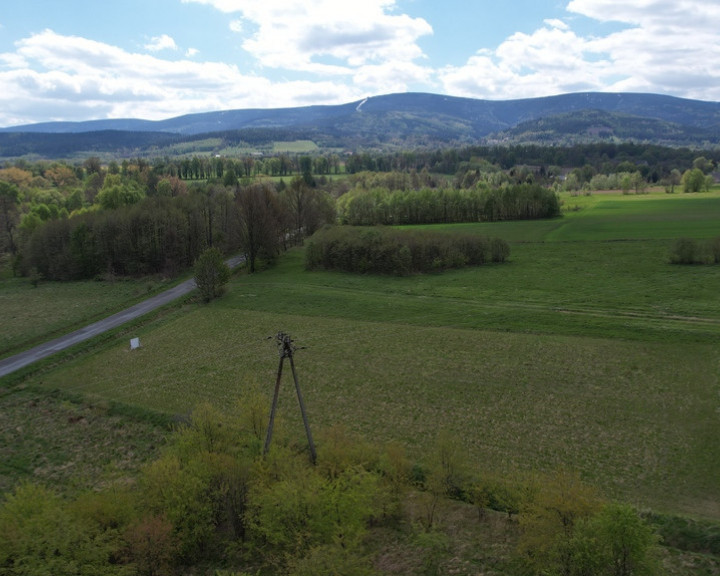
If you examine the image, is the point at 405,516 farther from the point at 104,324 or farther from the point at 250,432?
the point at 104,324

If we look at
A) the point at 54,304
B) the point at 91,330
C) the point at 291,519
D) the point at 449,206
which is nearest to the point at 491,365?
the point at 291,519

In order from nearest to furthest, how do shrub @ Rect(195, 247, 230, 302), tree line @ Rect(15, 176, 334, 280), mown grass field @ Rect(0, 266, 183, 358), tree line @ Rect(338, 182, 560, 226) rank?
mown grass field @ Rect(0, 266, 183, 358)
shrub @ Rect(195, 247, 230, 302)
tree line @ Rect(15, 176, 334, 280)
tree line @ Rect(338, 182, 560, 226)

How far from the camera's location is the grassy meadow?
2789cm

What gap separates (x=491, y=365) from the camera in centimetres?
3984

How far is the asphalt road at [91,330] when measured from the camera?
43.5 m

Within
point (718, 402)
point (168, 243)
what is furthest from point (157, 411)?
point (168, 243)

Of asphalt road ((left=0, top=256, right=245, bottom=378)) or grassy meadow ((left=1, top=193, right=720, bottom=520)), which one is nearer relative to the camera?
grassy meadow ((left=1, top=193, right=720, bottom=520))

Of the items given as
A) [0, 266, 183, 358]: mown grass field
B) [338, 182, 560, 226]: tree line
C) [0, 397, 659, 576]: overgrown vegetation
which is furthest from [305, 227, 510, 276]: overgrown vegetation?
[0, 397, 659, 576]: overgrown vegetation

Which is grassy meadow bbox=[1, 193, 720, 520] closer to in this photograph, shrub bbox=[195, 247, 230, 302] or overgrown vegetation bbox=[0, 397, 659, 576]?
shrub bbox=[195, 247, 230, 302]

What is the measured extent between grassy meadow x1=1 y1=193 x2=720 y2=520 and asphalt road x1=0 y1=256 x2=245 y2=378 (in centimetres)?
289

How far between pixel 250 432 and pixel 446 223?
328ft

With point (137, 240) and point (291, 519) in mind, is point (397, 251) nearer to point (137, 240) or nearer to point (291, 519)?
point (137, 240)

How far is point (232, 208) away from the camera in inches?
3465

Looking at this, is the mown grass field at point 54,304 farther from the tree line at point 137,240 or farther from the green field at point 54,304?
the tree line at point 137,240
